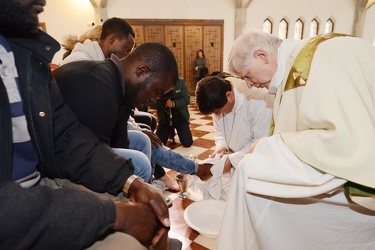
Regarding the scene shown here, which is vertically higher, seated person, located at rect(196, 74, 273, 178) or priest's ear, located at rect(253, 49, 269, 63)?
priest's ear, located at rect(253, 49, 269, 63)

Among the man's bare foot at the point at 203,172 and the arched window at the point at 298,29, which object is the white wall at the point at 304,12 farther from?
the man's bare foot at the point at 203,172

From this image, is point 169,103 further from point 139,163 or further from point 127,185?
point 127,185

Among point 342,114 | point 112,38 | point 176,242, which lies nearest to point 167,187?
point 176,242

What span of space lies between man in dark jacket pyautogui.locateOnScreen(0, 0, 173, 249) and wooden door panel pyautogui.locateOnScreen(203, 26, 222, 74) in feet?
25.3

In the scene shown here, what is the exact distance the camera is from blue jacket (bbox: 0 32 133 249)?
51 centimetres

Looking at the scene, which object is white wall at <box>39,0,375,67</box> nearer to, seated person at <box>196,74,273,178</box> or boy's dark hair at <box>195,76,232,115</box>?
seated person at <box>196,74,273,178</box>

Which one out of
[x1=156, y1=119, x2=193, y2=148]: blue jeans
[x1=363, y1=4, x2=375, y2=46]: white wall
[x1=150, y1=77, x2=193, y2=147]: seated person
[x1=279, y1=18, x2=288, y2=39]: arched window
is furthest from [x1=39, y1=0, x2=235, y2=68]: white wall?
[x1=156, y1=119, x2=193, y2=148]: blue jeans

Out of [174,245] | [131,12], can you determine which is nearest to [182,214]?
[174,245]

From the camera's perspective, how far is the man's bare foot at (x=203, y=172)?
1.88 meters

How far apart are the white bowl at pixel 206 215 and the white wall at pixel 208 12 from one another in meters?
7.01

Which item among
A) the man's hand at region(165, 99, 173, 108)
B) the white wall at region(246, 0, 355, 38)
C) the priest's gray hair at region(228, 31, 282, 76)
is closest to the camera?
the priest's gray hair at region(228, 31, 282, 76)

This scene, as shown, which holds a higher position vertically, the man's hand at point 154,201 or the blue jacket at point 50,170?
the blue jacket at point 50,170

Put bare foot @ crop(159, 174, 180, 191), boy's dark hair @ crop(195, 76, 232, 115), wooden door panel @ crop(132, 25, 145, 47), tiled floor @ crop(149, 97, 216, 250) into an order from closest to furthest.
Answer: tiled floor @ crop(149, 97, 216, 250)
boy's dark hair @ crop(195, 76, 232, 115)
bare foot @ crop(159, 174, 180, 191)
wooden door panel @ crop(132, 25, 145, 47)

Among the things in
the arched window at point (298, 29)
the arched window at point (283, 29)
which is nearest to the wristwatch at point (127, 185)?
the arched window at point (283, 29)
